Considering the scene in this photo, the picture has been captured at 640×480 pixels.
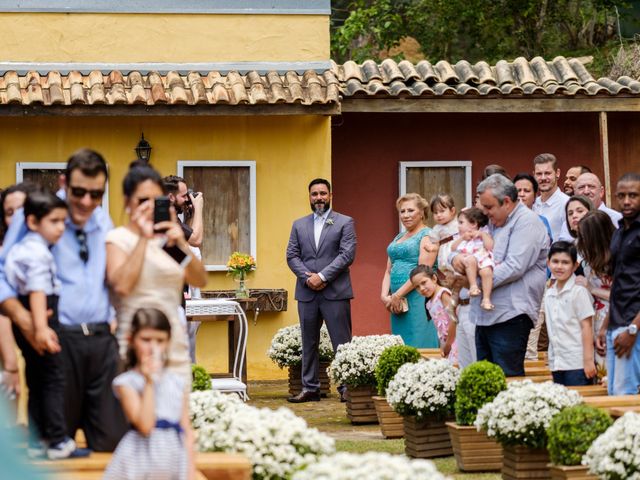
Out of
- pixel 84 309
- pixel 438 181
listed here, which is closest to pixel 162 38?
pixel 438 181

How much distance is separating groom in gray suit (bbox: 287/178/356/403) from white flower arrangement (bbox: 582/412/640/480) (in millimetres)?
6525

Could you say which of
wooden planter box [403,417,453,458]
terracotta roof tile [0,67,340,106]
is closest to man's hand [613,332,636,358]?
wooden planter box [403,417,453,458]

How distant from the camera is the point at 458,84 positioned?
16.8m

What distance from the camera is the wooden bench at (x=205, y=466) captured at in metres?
6.17

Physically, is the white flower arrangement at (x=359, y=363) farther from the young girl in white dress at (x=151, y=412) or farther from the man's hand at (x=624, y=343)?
the young girl in white dress at (x=151, y=412)

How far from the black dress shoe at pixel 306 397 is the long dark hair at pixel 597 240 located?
4954 mm

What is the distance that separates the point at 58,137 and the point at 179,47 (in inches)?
72.6

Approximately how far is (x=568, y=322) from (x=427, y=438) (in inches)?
53.9

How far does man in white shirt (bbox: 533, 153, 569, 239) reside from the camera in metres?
12.2

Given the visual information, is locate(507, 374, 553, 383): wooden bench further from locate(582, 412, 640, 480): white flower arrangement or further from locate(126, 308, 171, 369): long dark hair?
locate(126, 308, 171, 369): long dark hair

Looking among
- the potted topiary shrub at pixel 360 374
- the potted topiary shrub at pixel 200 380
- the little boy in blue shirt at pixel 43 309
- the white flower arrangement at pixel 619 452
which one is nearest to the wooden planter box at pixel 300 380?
the potted topiary shrub at pixel 360 374

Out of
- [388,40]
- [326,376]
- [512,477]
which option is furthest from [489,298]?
[388,40]

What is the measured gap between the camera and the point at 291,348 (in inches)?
572

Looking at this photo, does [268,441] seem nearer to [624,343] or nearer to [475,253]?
[624,343]
